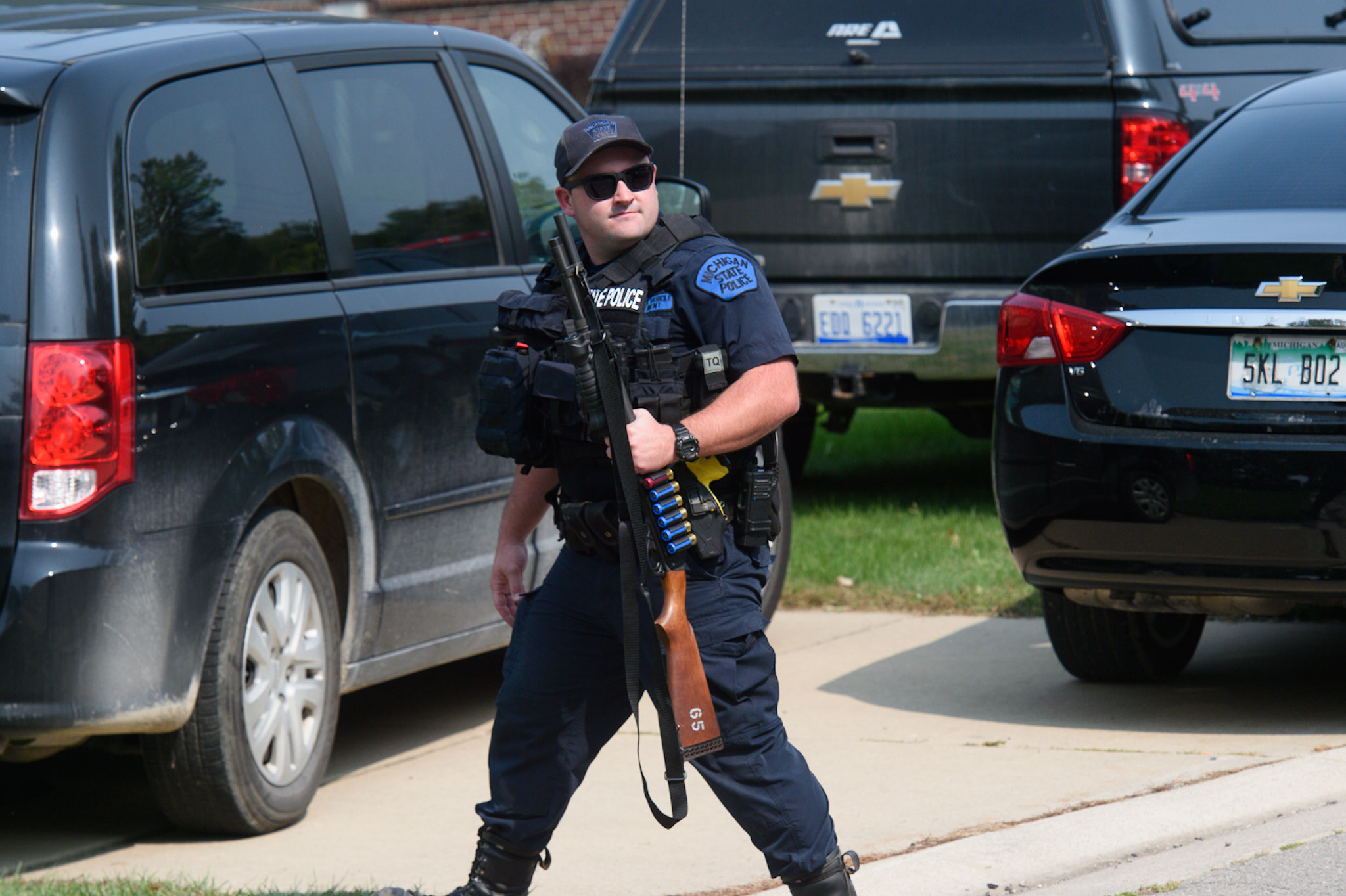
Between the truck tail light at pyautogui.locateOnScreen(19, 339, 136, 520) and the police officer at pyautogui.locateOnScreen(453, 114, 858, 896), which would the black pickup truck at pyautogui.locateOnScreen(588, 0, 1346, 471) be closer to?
the truck tail light at pyautogui.locateOnScreen(19, 339, 136, 520)

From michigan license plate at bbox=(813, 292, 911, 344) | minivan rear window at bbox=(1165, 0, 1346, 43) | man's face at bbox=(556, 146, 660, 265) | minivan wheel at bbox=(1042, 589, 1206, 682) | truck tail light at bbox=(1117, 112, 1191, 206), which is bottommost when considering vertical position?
minivan wheel at bbox=(1042, 589, 1206, 682)

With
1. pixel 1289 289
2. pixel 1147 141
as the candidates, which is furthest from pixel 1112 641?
pixel 1147 141

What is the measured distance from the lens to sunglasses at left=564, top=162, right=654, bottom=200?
327 cm

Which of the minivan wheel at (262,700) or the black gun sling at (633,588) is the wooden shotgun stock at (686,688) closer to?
the black gun sling at (633,588)

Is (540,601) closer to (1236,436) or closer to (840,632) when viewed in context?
(1236,436)

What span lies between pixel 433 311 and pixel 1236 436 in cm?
208

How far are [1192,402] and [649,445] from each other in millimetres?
2057

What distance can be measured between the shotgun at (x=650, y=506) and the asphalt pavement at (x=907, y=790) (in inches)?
34.8

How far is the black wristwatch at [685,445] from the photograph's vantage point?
3.11 m

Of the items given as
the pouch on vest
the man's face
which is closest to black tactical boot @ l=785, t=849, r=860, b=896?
the pouch on vest

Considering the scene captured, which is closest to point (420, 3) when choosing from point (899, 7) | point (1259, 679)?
point (899, 7)

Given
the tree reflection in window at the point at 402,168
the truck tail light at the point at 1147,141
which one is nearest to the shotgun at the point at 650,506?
the tree reflection in window at the point at 402,168

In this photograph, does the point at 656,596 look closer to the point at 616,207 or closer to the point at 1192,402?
the point at 616,207

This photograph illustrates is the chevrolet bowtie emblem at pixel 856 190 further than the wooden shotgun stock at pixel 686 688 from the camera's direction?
Yes
